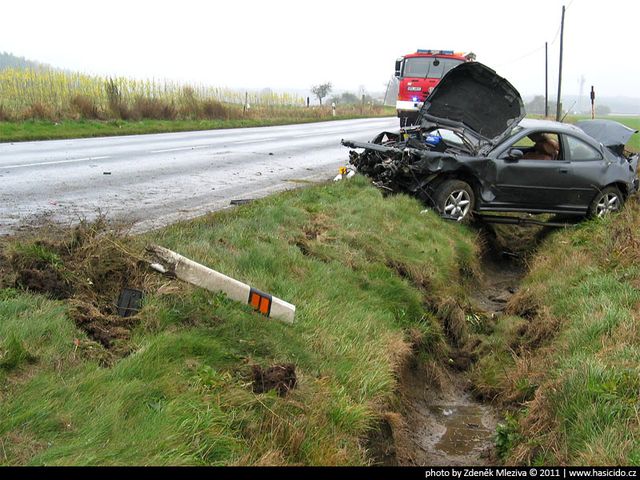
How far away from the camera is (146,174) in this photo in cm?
1070

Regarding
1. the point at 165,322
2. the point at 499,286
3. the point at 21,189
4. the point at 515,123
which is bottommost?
the point at 499,286

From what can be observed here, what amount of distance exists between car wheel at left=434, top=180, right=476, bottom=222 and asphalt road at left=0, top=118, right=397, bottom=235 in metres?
2.47

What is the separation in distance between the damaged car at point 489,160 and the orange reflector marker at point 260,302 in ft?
17.8

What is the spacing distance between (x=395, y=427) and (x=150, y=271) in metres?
2.18

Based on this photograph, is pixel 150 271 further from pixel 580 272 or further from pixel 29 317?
pixel 580 272

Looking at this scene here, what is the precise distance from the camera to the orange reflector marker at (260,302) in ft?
15.5

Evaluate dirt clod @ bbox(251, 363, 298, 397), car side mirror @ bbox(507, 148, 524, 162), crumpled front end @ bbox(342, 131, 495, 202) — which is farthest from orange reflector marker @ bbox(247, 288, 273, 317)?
car side mirror @ bbox(507, 148, 524, 162)

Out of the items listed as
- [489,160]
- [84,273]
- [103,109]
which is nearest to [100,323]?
[84,273]

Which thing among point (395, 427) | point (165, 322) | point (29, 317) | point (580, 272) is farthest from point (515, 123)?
point (29, 317)

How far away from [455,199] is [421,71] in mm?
14094

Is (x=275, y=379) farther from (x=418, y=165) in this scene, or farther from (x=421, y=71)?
(x=421, y=71)

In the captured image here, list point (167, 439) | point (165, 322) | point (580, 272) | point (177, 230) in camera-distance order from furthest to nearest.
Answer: point (580, 272) → point (177, 230) → point (165, 322) → point (167, 439)

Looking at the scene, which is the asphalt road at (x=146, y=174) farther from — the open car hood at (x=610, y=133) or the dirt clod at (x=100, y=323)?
the open car hood at (x=610, y=133)

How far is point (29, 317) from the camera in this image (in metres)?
3.93
